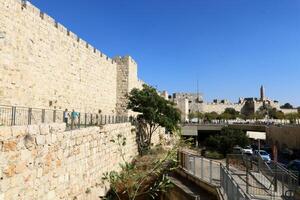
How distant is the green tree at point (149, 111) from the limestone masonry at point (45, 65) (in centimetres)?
233

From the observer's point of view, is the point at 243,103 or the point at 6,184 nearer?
the point at 6,184

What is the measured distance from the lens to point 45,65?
13.4m

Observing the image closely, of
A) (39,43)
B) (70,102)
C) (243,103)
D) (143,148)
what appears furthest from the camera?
(243,103)

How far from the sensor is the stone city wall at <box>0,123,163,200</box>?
5.25 meters

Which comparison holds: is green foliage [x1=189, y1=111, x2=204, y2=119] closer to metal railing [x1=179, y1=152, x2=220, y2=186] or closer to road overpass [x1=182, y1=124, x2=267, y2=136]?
road overpass [x1=182, y1=124, x2=267, y2=136]

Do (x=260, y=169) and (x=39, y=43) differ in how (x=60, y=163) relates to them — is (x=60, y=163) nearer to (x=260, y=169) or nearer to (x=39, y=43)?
(x=260, y=169)

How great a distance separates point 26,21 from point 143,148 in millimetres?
10178

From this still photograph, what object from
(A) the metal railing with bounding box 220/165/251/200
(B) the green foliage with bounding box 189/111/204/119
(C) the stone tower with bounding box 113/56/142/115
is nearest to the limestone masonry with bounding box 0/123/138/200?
(A) the metal railing with bounding box 220/165/251/200

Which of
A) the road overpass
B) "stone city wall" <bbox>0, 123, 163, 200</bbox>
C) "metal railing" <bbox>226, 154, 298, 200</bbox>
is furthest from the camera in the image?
the road overpass

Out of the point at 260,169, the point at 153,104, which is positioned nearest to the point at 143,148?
the point at 153,104

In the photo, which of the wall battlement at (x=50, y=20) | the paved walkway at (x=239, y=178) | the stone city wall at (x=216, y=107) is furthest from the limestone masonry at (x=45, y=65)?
the stone city wall at (x=216, y=107)

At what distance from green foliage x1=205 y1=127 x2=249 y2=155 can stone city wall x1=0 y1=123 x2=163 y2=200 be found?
19436mm

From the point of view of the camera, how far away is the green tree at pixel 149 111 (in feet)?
66.5

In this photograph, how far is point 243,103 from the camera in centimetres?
9381
